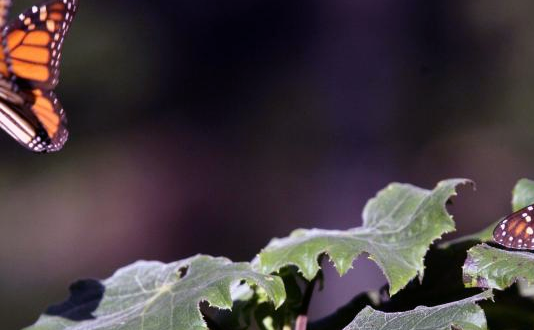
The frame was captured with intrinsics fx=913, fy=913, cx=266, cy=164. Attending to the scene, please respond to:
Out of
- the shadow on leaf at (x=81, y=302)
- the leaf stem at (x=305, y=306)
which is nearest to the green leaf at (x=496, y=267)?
the leaf stem at (x=305, y=306)

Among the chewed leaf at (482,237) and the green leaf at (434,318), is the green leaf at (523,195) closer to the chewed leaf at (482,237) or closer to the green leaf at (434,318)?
the chewed leaf at (482,237)

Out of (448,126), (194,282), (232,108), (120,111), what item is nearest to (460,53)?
(448,126)

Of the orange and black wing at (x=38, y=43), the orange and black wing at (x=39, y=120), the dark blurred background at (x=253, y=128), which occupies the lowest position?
the dark blurred background at (x=253, y=128)

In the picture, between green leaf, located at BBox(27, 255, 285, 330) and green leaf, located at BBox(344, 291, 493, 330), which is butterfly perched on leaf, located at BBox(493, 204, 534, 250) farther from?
green leaf, located at BBox(27, 255, 285, 330)

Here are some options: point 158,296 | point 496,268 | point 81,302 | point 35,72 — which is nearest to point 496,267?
point 496,268

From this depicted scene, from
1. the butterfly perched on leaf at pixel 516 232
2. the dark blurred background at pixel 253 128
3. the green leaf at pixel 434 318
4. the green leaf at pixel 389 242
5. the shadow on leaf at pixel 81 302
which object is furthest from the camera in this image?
the dark blurred background at pixel 253 128

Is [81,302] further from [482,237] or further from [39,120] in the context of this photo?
[482,237]

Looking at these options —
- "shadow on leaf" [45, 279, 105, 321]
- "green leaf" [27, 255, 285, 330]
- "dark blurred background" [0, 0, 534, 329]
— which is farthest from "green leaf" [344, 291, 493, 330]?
"dark blurred background" [0, 0, 534, 329]
